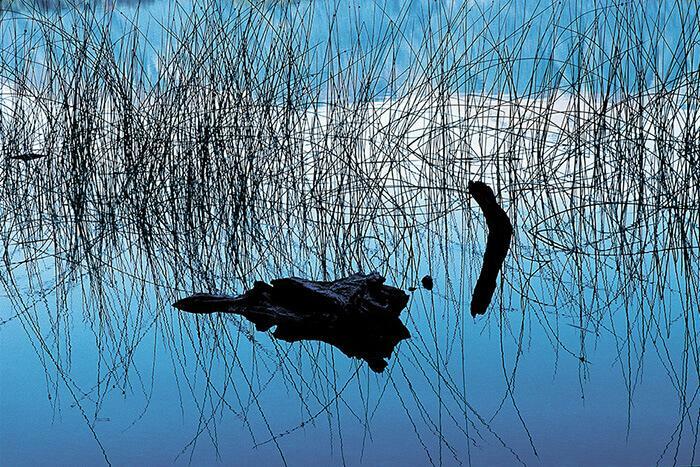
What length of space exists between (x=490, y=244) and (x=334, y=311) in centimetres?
62

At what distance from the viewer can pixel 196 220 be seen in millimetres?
2197

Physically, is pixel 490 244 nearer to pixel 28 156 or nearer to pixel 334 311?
pixel 334 311

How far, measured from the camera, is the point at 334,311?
1.39 meters

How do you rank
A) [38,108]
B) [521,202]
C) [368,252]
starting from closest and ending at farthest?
[368,252], [521,202], [38,108]

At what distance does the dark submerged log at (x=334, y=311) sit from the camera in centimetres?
135

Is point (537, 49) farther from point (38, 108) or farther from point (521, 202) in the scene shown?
point (38, 108)

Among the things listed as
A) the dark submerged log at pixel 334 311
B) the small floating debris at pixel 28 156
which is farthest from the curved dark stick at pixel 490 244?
the small floating debris at pixel 28 156

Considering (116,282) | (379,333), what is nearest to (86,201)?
(116,282)

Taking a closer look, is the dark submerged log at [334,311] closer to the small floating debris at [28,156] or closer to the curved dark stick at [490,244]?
the curved dark stick at [490,244]

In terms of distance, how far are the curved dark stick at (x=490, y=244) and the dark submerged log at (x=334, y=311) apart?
22cm

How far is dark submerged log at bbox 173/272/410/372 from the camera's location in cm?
135

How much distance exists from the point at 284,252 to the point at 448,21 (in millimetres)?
901

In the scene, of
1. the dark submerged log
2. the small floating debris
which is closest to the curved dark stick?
→ the dark submerged log

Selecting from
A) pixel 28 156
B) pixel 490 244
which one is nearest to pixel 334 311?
pixel 490 244
